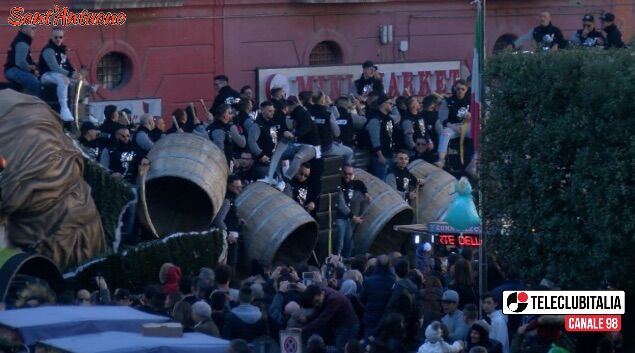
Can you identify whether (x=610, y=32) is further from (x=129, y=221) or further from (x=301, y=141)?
(x=129, y=221)

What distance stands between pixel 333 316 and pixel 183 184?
6852 mm

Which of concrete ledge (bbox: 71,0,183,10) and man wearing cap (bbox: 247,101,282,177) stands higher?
concrete ledge (bbox: 71,0,183,10)

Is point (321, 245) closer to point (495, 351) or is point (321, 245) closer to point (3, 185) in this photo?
point (3, 185)

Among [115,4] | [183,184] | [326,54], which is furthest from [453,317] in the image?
[326,54]

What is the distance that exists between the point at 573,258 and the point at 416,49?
16.2m

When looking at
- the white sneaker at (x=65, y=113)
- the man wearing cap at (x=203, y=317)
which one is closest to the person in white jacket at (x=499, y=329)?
the man wearing cap at (x=203, y=317)

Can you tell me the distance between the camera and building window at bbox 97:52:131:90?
28.7 metres

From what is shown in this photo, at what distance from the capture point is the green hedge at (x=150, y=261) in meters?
21.3

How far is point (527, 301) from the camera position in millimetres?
16469

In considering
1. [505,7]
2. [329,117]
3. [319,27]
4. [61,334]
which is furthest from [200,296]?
[505,7]

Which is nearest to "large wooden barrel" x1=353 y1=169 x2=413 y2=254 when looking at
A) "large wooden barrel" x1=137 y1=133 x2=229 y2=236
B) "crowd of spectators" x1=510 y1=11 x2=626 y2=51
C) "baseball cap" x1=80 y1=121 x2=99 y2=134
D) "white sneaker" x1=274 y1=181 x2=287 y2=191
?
"white sneaker" x1=274 y1=181 x2=287 y2=191

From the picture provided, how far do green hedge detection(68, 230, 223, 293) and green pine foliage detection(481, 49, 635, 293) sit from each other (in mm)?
4973

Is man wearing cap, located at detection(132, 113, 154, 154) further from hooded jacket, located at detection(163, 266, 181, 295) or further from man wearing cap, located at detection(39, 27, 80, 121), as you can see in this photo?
hooded jacket, located at detection(163, 266, 181, 295)

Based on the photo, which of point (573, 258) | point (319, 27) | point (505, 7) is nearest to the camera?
point (573, 258)
